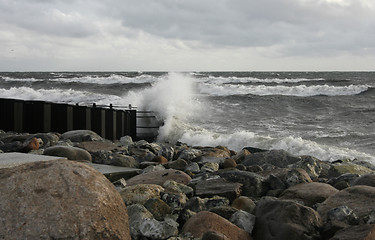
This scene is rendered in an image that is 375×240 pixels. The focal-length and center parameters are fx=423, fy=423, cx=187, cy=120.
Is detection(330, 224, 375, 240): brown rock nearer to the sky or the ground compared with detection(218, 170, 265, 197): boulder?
nearer to the sky

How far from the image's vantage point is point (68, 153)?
5988 mm

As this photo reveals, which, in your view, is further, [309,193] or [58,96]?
[58,96]

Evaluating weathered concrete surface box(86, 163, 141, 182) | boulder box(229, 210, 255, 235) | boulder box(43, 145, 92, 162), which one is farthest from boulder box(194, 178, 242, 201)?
boulder box(43, 145, 92, 162)

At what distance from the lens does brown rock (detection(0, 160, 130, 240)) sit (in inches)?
95.2

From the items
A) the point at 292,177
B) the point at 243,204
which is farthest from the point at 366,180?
the point at 243,204

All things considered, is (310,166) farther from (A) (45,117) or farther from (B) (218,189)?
Answer: (A) (45,117)

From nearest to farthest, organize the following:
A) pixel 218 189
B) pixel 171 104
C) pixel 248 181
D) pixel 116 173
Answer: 1. pixel 218 189
2. pixel 248 181
3. pixel 116 173
4. pixel 171 104

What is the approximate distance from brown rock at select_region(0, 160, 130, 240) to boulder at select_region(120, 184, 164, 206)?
2.85ft

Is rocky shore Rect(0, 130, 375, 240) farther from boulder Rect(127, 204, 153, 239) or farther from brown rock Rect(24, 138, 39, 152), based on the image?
brown rock Rect(24, 138, 39, 152)

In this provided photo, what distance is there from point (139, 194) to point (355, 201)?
6.21 feet

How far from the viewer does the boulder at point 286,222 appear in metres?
3.03

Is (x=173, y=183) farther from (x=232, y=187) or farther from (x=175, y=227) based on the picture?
(x=175, y=227)

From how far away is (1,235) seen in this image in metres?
2.35

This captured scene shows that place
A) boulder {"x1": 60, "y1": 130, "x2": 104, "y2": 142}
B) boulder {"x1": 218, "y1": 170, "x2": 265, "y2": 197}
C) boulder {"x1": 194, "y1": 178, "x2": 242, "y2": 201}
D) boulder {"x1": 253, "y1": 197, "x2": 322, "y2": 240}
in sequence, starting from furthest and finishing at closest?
boulder {"x1": 60, "y1": 130, "x2": 104, "y2": 142} → boulder {"x1": 218, "y1": 170, "x2": 265, "y2": 197} → boulder {"x1": 194, "y1": 178, "x2": 242, "y2": 201} → boulder {"x1": 253, "y1": 197, "x2": 322, "y2": 240}
